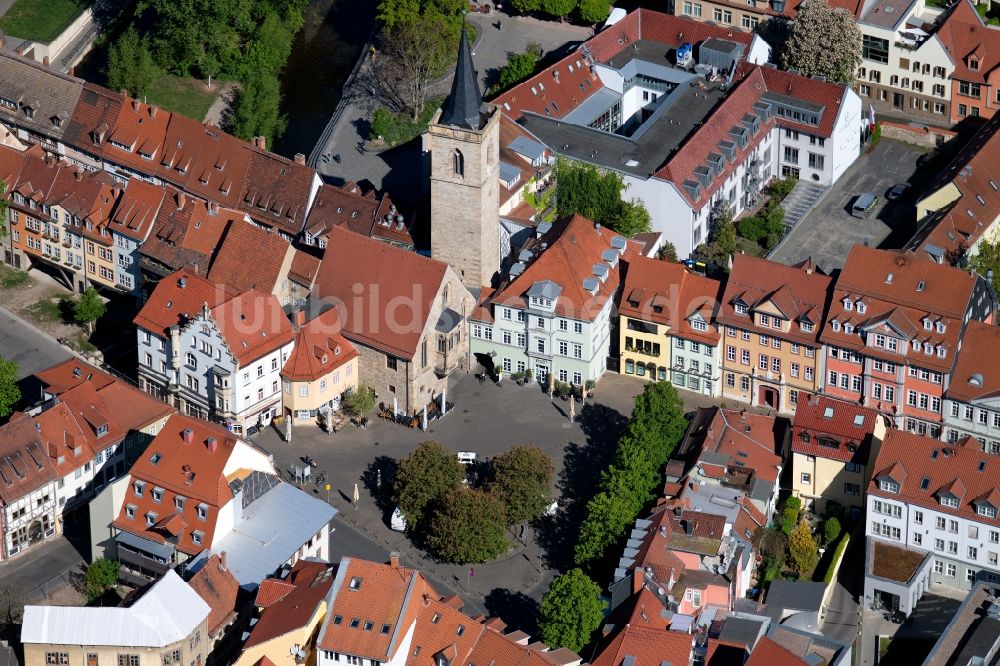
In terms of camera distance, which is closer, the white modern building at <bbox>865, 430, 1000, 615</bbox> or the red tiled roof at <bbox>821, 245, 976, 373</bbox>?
the white modern building at <bbox>865, 430, 1000, 615</bbox>

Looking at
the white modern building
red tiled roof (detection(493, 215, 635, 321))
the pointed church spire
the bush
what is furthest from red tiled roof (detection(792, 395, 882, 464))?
the pointed church spire

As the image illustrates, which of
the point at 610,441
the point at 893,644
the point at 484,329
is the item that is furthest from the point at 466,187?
the point at 893,644

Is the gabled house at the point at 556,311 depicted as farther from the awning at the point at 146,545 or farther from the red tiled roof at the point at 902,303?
the awning at the point at 146,545

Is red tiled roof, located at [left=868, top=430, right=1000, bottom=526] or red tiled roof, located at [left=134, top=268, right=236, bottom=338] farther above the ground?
red tiled roof, located at [left=134, top=268, right=236, bottom=338]

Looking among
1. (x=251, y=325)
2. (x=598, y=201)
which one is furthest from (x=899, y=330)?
(x=251, y=325)

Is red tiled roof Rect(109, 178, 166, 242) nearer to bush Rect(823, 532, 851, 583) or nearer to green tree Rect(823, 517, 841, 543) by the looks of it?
green tree Rect(823, 517, 841, 543)

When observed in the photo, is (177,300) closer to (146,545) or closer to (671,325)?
(146,545)

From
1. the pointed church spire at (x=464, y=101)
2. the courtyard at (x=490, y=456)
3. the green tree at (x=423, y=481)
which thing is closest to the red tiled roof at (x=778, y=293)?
the courtyard at (x=490, y=456)

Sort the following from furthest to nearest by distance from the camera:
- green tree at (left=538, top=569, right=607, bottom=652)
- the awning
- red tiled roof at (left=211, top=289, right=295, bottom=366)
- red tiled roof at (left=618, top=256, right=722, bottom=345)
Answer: red tiled roof at (left=618, top=256, right=722, bottom=345), red tiled roof at (left=211, top=289, right=295, bottom=366), the awning, green tree at (left=538, top=569, right=607, bottom=652)
